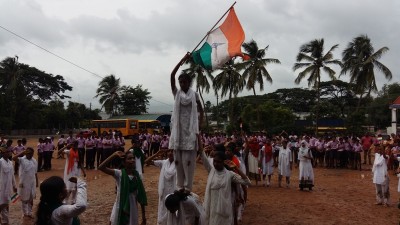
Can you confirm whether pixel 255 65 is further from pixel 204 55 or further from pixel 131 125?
pixel 204 55

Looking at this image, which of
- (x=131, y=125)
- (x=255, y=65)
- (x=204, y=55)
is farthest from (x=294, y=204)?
(x=131, y=125)

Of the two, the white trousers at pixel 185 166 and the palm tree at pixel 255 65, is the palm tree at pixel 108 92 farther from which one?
the white trousers at pixel 185 166

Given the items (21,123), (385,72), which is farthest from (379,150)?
(21,123)

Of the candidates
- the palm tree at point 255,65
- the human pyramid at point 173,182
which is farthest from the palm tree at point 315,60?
the human pyramid at point 173,182

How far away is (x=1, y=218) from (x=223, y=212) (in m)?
5.79

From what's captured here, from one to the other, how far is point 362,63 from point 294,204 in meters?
30.3

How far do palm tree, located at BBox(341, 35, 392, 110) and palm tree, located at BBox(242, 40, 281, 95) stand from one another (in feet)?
27.9

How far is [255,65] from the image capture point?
120 ft

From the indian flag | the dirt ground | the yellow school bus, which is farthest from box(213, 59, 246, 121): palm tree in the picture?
the indian flag

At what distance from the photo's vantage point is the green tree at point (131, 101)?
209 ft

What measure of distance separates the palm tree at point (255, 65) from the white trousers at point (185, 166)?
3148 centimetres

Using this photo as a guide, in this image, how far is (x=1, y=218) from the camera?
342 inches

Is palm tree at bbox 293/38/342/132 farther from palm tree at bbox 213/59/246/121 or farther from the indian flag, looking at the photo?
the indian flag

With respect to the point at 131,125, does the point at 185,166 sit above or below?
below
